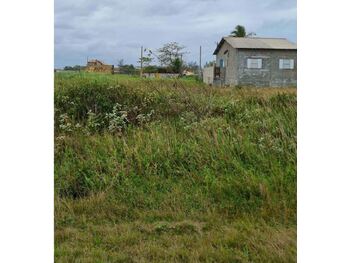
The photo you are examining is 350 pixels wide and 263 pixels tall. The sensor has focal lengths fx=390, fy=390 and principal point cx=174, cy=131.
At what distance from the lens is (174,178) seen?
3.78 m

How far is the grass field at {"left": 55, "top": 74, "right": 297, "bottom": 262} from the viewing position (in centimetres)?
254

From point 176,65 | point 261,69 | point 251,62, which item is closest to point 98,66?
point 176,65

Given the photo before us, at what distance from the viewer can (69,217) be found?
3105 mm

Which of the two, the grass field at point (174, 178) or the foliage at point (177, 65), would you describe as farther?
the foliage at point (177, 65)

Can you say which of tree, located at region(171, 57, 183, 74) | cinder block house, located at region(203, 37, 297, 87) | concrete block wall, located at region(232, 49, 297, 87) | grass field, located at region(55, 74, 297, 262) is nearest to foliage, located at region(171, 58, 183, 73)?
tree, located at region(171, 57, 183, 74)

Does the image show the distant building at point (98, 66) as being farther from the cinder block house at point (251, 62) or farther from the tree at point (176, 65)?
the cinder block house at point (251, 62)

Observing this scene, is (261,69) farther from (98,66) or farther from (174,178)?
(174,178)

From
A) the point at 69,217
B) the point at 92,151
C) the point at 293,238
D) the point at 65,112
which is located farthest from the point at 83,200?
the point at 65,112

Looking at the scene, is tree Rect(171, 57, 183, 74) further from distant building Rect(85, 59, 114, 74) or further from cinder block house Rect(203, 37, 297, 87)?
cinder block house Rect(203, 37, 297, 87)

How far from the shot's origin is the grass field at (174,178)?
254cm

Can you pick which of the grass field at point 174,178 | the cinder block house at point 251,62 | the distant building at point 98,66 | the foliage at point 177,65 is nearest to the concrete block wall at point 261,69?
the cinder block house at point 251,62
